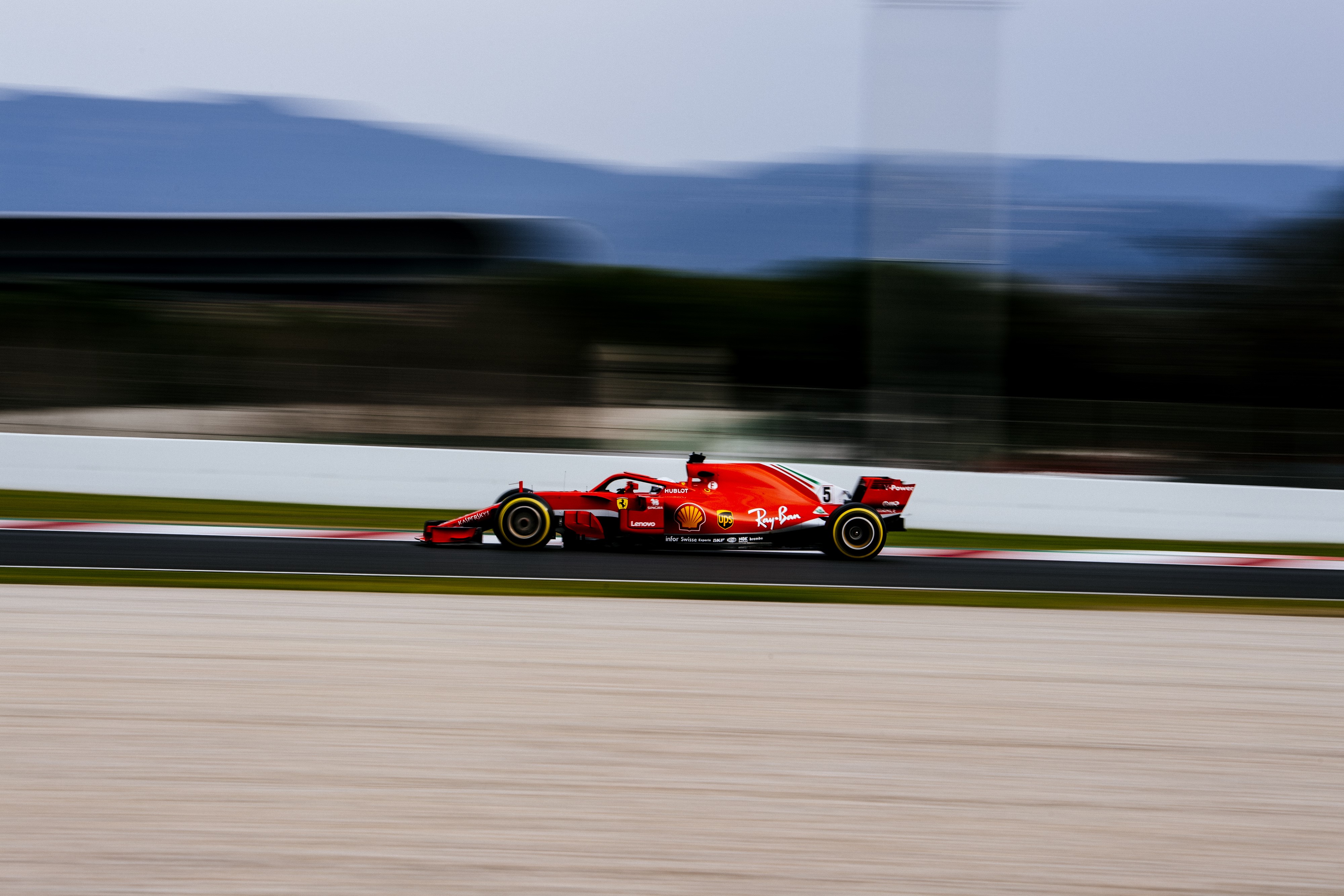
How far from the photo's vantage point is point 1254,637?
675cm

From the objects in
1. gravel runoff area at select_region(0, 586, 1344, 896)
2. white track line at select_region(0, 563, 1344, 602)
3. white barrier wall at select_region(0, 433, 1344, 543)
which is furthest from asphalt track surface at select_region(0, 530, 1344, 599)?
white barrier wall at select_region(0, 433, 1344, 543)

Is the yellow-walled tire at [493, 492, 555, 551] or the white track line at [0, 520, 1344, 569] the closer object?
the yellow-walled tire at [493, 492, 555, 551]

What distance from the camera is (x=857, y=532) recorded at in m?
10.4

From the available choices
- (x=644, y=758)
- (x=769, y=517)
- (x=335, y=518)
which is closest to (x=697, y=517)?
(x=769, y=517)

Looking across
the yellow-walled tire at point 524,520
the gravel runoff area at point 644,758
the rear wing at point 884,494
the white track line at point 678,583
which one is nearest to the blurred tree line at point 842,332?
the rear wing at point 884,494

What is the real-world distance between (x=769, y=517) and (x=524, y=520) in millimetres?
2213

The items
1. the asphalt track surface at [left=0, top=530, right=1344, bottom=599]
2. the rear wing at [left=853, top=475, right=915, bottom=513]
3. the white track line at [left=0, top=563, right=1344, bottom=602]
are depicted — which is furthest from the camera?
the rear wing at [left=853, top=475, right=915, bottom=513]

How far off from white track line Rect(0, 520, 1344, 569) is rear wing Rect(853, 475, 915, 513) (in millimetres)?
518

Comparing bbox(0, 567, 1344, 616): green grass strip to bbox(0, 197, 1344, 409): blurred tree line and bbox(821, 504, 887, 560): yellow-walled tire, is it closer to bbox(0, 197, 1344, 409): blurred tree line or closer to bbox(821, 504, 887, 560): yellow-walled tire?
bbox(821, 504, 887, 560): yellow-walled tire

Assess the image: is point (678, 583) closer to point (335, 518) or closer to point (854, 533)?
point (854, 533)

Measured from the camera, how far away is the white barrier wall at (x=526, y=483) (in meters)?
13.2

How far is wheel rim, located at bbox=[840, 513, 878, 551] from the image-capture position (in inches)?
409

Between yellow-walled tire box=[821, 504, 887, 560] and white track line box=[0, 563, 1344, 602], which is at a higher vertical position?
yellow-walled tire box=[821, 504, 887, 560]

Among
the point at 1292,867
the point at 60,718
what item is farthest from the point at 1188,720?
the point at 60,718
